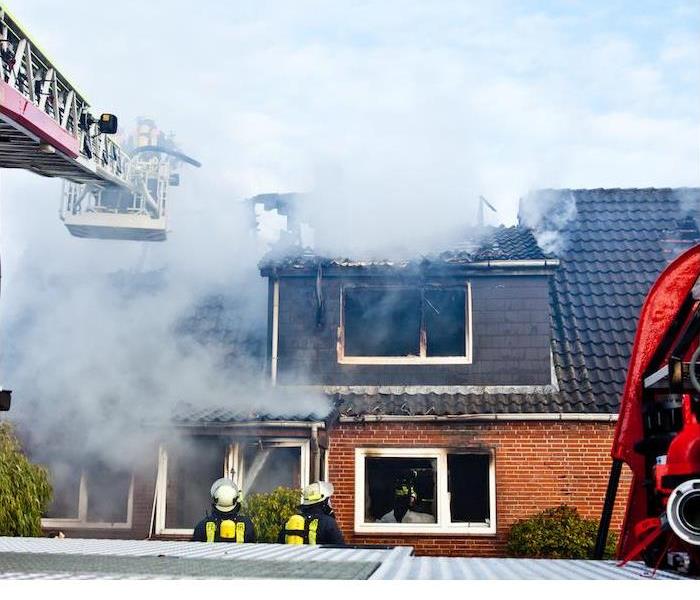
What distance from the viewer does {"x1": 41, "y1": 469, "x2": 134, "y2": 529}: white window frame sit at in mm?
12992

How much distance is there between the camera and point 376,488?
1302 centimetres

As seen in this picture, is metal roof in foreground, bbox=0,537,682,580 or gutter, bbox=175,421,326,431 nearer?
metal roof in foreground, bbox=0,537,682,580

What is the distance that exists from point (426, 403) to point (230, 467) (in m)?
2.81

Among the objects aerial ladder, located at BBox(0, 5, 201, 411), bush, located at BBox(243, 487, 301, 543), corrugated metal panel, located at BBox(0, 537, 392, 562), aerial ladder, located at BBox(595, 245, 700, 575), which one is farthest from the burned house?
aerial ladder, located at BBox(595, 245, 700, 575)

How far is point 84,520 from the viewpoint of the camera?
13.1 meters

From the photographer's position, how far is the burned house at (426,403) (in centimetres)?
1266

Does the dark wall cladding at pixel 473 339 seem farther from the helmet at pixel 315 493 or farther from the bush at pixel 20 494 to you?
the helmet at pixel 315 493

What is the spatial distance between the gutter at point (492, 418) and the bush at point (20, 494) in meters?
3.99

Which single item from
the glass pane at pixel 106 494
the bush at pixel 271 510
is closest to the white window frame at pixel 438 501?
the bush at pixel 271 510

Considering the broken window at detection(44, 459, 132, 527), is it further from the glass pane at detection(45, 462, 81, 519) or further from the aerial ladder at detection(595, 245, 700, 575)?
the aerial ladder at detection(595, 245, 700, 575)

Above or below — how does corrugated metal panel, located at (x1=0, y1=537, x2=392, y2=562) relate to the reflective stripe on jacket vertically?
above

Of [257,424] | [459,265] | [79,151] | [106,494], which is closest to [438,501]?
[257,424]
